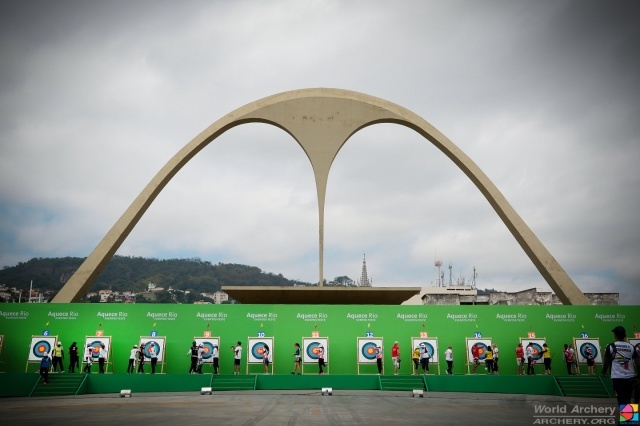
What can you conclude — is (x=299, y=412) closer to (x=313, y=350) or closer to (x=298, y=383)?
(x=298, y=383)

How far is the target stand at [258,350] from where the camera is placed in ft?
85.7

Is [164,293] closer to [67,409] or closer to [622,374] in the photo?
[67,409]

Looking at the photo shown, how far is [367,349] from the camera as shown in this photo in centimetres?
2631

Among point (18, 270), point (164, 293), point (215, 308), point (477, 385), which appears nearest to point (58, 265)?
point (18, 270)

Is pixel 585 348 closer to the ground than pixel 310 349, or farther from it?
farther from it

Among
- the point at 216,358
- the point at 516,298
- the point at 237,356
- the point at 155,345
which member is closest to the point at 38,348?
the point at 155,345

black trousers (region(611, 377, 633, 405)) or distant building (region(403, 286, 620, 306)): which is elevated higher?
distant building (region(403, 286, 620, 306))

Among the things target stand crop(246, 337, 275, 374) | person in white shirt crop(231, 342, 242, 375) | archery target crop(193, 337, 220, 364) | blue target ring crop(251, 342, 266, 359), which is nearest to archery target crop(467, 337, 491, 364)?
target stand crop(246, 337, 275, 374)

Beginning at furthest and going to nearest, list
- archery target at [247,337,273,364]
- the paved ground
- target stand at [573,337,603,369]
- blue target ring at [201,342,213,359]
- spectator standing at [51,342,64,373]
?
target stand at [573,337,603,369] < archery target at [247,337,273,364] < blue target ring at [201,342,213,359] < spectator standing at [51,342,64,373] < the paved ground

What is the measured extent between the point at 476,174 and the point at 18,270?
131 meters

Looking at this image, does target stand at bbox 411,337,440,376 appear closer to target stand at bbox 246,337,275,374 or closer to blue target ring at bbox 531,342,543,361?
blue target ring at bbox 531,342,543,361

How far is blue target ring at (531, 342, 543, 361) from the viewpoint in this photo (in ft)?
85.4

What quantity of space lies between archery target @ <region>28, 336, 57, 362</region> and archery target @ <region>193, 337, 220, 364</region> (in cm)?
691

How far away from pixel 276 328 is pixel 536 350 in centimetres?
1265
